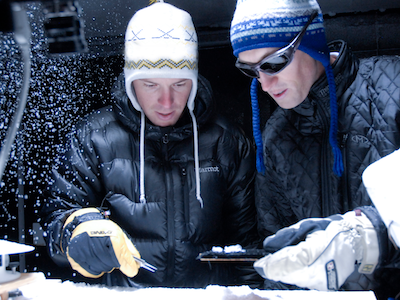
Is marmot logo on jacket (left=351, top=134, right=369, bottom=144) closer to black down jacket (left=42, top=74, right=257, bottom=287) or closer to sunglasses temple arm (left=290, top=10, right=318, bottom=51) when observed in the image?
sunglasses temple arm (left=290, top=10, right=318, bottom=51)

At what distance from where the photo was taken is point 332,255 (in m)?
→ 1.02

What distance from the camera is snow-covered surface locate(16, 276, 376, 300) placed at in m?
1.13

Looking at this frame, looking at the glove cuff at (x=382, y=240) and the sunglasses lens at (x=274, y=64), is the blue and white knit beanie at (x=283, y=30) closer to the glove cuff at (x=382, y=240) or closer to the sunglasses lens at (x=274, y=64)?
the sunglasses lens at (x=274, y=64)

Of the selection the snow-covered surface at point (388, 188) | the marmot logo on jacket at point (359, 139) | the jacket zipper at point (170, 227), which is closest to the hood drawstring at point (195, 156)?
the jacket zipper at point (170, 227)

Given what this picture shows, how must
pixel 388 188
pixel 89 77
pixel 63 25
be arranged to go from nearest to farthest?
1. pixel 63 25
2. pixel 388 188
3. pixel 89 77

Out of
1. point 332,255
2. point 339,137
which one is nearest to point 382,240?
point 332,255

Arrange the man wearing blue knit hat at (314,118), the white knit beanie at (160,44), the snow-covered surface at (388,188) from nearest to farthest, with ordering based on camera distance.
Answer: the snow-covered surface at (388,188), the man wearing blue knit hat at (314,118), the white knit beanie at (160,44)

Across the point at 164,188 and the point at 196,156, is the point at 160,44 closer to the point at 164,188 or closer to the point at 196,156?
the point at 196,156

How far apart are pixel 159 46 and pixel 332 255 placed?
1018mm

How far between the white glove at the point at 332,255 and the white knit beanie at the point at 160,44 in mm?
848

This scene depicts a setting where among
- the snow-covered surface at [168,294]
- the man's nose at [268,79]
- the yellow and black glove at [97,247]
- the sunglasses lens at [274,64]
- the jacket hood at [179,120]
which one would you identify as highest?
the sunglasses lens at [274,64]

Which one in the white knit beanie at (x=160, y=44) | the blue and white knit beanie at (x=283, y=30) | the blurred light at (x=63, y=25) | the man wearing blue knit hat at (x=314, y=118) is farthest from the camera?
the white knit beanie at (x=160, y=44)

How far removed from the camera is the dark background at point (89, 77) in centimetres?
157

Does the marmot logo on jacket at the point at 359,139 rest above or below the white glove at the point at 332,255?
above
